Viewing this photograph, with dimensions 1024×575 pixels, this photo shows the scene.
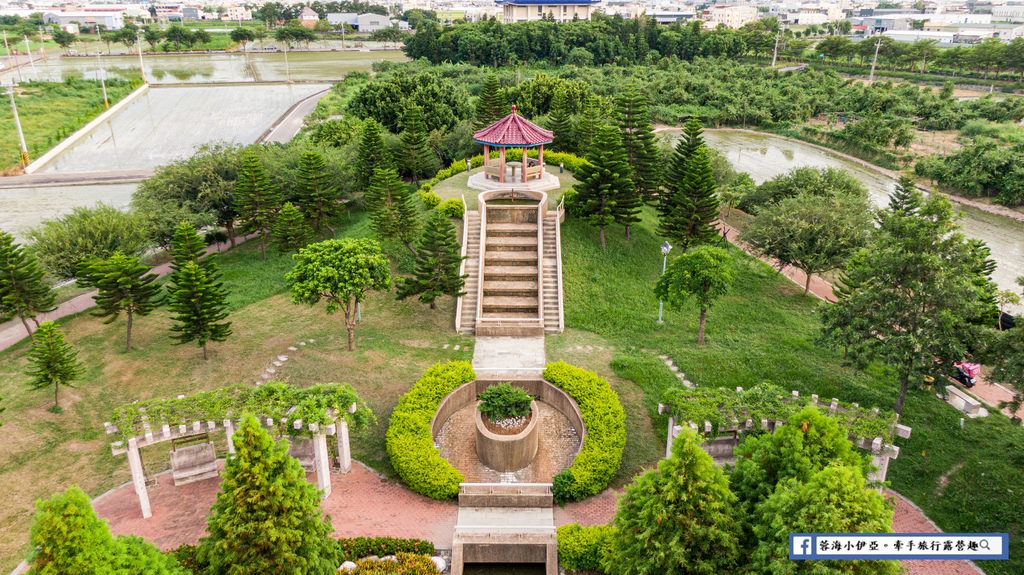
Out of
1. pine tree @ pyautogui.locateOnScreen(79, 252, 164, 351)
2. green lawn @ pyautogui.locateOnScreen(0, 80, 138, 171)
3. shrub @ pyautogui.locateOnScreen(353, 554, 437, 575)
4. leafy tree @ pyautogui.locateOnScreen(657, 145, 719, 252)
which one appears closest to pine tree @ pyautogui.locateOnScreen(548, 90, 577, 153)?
leafy tree @ pyautogui.locateOnScreen(657, 145, 719, 252)

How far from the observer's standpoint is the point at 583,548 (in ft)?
38.8

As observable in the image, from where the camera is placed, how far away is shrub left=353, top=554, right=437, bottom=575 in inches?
459

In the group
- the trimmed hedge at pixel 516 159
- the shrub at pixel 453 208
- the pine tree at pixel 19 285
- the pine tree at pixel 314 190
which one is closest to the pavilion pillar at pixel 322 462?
the pine tree at pixel 19 285

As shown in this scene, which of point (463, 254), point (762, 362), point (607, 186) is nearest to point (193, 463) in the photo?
point (463, 254)

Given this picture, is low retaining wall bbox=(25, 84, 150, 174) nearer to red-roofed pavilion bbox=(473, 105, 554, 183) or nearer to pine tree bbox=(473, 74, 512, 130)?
pine tree bbox=(473, 74, 512, 130)

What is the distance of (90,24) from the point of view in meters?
122

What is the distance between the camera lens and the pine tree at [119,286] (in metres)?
18.3

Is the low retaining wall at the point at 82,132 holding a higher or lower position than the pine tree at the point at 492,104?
lower

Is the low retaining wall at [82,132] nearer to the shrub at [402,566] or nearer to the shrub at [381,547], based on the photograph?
the shrub at [381,547]

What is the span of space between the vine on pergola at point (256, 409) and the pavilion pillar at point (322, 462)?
28 centimetres

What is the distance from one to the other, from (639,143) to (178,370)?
17879mm

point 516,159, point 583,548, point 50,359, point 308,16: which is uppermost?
point 308,16

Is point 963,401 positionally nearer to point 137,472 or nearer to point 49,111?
point 137,472

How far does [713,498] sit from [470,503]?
5.87 m
